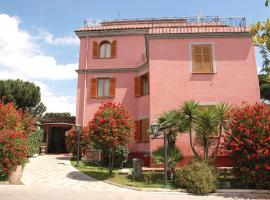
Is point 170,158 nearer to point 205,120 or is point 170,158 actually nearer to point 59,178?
point 205,120

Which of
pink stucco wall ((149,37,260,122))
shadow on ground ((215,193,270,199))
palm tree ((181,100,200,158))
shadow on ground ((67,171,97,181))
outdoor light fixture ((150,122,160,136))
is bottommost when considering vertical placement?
shadow on ground ((215,193,270,199))

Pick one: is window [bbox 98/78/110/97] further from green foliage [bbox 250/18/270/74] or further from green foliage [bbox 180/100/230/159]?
green foliage [bbox 250/18/270/74]

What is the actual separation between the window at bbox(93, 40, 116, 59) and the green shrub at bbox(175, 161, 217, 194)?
13983 millimetres

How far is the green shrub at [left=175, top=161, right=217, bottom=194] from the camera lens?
10.8 metres

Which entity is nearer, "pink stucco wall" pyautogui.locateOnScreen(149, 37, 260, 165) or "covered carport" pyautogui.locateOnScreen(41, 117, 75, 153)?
"pink stucco wall" pyautogui.locateOnScreen(149, 37, 260, 165)

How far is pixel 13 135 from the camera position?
12117mm

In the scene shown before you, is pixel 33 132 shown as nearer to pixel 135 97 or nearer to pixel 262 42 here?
pixel 135 97

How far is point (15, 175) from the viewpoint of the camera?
12078 millimetres

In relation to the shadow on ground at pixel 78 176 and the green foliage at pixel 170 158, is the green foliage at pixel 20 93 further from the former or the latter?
the green foliage at pixel 170 158

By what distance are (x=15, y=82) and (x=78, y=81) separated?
13484 millimetres

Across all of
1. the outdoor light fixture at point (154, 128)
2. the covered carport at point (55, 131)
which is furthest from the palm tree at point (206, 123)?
the covered carport at point (55, 131)

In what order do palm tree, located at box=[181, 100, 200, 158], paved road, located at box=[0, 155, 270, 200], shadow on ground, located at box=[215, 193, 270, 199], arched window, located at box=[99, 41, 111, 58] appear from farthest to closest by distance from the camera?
arched window, located at box=[99, 41, 111, 58] → palm tree, located at box=[181, 100, 200, 158] → shadow on ground, located at box=[215, 193, 270, 199] → paved road, located at box=[0, 155, 270, 200]

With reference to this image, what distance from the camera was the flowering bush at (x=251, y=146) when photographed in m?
10.7

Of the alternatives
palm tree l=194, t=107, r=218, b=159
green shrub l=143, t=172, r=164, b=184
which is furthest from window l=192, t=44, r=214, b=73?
green shrub l=143, t=172, r=164, b=184
